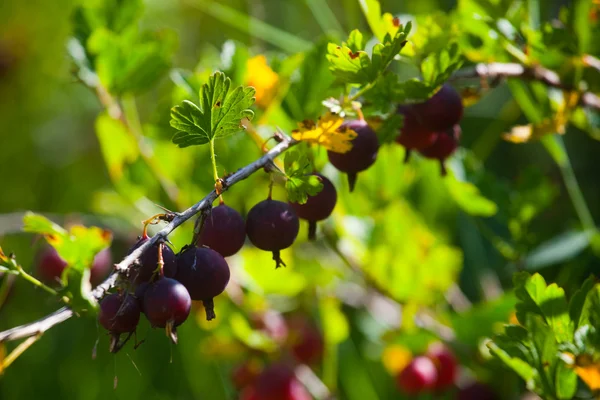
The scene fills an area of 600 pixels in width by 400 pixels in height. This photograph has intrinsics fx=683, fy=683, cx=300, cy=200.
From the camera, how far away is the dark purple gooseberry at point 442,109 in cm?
75

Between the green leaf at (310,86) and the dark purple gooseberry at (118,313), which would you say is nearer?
the dark purple gooseberry at (118,313)

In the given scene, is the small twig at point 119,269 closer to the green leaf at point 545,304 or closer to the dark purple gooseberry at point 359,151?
the dark purple gooseberry at point 359,151

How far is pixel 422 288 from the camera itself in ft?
3.97

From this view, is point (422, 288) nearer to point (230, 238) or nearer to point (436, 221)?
point (436, 221)

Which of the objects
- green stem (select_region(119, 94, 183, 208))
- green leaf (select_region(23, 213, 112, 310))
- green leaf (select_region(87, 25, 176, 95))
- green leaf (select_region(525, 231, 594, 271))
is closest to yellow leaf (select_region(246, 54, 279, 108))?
green leaf (select_region(87, 25, 176, 95))

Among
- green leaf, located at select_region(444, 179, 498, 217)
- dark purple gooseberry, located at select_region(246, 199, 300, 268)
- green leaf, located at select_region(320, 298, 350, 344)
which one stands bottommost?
green leaf, located at select_region(320, 298, 350, 344)

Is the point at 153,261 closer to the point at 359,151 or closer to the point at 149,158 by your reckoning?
the point at 359,151

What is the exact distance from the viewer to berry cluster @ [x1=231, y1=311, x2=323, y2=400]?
4.35 feet

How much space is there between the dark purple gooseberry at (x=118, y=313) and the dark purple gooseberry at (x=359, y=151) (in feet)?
0.84

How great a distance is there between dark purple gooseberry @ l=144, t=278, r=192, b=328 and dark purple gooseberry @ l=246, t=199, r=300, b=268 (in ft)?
0.36

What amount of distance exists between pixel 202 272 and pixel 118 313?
0.08 m

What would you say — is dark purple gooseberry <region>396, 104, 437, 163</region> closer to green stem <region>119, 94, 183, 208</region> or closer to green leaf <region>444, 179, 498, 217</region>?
green leaf <region>444, 179, 498, 217</region>

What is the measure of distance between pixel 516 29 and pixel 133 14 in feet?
1.87

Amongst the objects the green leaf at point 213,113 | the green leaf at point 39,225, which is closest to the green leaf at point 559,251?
the green leaf at point 213,113
